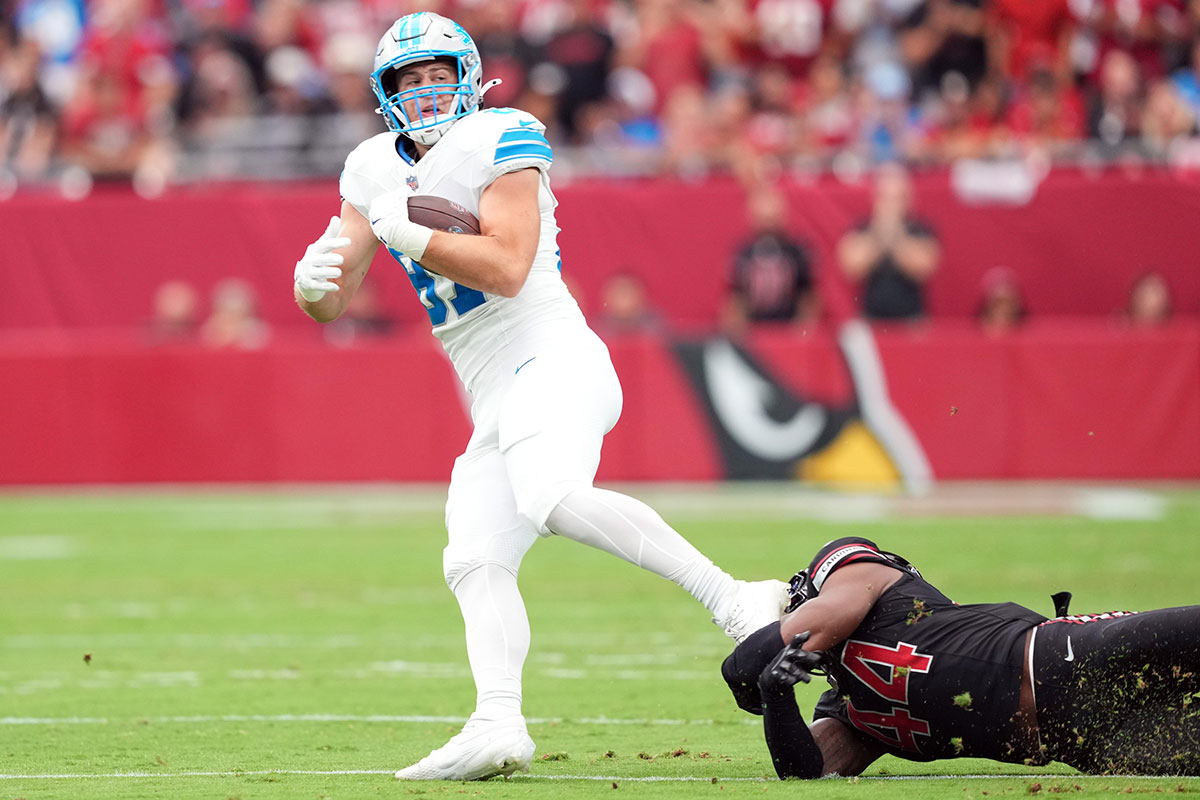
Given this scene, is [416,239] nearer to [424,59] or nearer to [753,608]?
[424,59]

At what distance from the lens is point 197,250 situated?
1516 centimetres

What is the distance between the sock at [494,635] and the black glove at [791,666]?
80 centimetres

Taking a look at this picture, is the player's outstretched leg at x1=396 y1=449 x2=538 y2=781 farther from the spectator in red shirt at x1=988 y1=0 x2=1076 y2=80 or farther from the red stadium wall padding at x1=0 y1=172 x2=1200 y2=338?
the spectator in red shirt at x1=988 y1=0 x2=1076 y2=80

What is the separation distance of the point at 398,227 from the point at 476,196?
0.32 m

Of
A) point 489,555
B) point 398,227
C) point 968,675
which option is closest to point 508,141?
point 398,227

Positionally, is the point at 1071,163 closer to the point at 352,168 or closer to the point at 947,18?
the point at 947,18

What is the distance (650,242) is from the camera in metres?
14.5

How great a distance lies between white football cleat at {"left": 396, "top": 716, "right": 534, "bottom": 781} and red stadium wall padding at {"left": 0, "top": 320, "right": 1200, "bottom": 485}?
8745mm

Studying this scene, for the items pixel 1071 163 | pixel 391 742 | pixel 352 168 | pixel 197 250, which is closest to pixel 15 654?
pixel 391 742

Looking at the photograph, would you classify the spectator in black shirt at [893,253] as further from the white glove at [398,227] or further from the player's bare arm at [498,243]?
the white glove at [398,227]

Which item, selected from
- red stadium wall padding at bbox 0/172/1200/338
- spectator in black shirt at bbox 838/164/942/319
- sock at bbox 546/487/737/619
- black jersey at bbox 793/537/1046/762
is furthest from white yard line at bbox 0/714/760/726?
red stadium wall padding at bbox 0/172/1200/338

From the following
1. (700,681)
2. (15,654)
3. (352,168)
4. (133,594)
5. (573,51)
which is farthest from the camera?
(573,51)

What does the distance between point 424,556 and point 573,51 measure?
18.5 ft

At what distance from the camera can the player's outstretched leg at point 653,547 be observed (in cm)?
463
